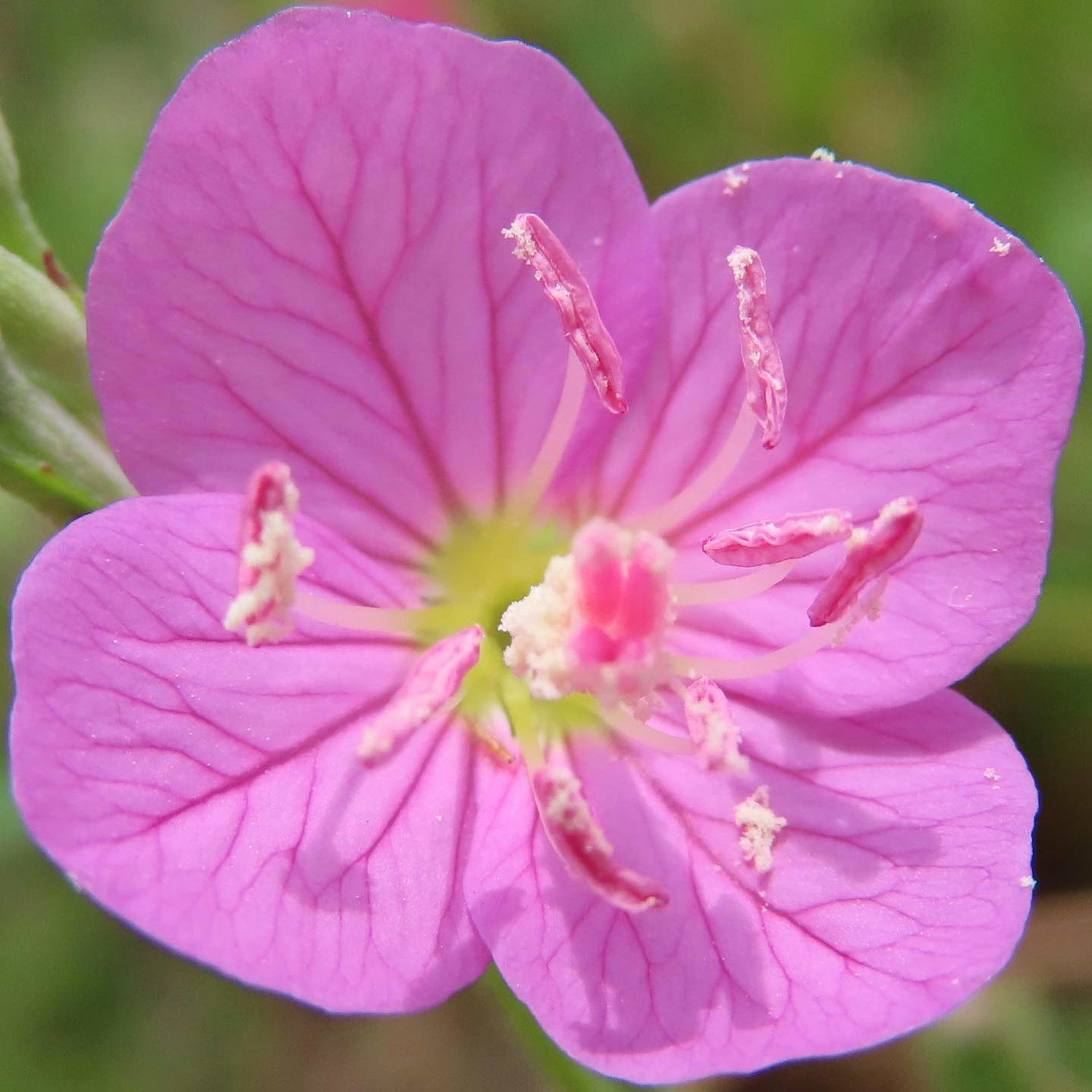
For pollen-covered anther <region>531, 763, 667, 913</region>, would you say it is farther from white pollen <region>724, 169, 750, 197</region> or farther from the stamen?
white pollen <region>724, 169, 750, 197</region>

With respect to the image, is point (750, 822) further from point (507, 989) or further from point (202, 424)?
point (202, 424)

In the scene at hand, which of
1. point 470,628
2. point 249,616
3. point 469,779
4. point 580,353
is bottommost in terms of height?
point 469,779

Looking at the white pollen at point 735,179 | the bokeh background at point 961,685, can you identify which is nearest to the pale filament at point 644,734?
the white pollen at point 735,179

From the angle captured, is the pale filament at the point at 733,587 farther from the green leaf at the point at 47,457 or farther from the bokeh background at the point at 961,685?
the bokeh background at the point at 961,685

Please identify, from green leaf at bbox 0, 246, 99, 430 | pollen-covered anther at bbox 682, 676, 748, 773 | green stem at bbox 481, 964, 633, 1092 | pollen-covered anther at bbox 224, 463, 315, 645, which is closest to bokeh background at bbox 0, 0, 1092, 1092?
green stem at bbox 481, 964, 633, 1092

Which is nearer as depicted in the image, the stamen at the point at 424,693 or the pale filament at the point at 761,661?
the stamen at the point at 424,693

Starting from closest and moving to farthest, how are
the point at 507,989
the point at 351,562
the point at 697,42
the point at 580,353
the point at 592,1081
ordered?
the point at 580,353 → the point at 351,562 → the point at 507,989 → the point at 592,1081 → the point at 697,42

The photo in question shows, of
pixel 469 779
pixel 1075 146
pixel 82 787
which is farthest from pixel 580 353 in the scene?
pixel 1075 146
